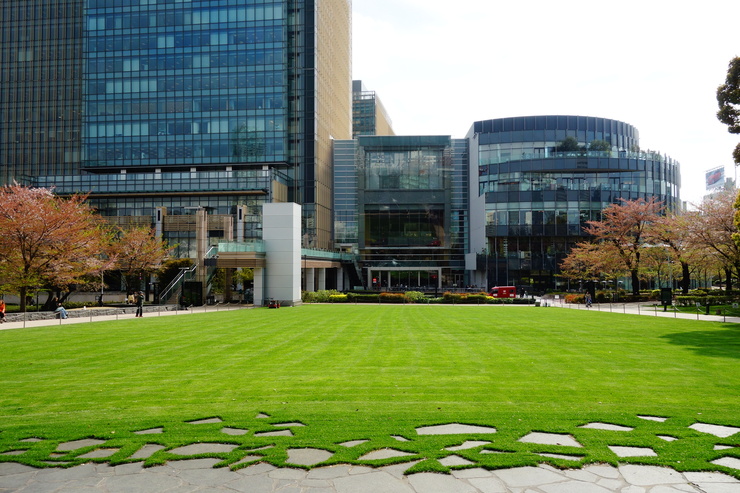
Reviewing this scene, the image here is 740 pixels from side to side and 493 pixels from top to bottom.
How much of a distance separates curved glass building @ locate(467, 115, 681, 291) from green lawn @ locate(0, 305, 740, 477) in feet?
A: 176

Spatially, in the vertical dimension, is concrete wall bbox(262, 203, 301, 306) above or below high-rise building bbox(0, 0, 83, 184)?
below

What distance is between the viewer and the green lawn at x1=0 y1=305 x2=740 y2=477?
725 cm

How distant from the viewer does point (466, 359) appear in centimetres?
1470

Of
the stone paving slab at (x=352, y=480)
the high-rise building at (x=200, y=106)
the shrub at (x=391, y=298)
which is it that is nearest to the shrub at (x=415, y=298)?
the shrub at (x=391, y=298)

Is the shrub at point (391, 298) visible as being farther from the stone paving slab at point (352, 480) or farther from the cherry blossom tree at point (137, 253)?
the stone paving slab at point (352, 480)

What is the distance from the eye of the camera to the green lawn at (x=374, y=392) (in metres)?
7.25

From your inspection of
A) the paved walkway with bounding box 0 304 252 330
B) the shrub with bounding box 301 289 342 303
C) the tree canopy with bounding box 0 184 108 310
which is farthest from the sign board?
the tree canopy with bounding box 0 184 108 310

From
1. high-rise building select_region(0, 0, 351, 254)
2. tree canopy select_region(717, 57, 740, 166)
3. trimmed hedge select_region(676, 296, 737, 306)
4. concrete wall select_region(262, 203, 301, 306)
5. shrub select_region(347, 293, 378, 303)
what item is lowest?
shrub select_region(347, 293, 378, 303)

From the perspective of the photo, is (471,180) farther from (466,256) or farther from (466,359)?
(466,359)

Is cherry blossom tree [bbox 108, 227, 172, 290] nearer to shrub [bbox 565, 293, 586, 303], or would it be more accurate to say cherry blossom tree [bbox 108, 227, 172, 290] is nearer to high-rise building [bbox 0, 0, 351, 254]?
high-rise building [bbox 0, 0, 351, 254]

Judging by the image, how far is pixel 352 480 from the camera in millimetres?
6145

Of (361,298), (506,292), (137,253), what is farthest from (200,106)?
(506,292)

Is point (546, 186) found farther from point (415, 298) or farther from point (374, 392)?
point (374, 392)

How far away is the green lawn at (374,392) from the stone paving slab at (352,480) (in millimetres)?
235
